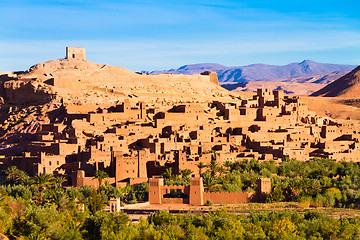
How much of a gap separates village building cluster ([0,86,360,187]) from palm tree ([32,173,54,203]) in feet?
4.79

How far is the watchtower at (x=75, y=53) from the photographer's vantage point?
7812 cm

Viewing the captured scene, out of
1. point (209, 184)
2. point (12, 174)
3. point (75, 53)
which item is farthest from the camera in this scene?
point (75, 53)

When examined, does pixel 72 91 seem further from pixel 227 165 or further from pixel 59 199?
pixel 59 199

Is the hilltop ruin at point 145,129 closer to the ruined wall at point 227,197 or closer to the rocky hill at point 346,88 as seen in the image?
the ruined wall at point 227,197

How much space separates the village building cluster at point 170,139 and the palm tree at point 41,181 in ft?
4.79

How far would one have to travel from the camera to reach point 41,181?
44.6 meters

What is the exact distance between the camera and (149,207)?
43.0 metres

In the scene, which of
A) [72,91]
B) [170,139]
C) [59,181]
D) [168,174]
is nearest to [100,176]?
[59,181]

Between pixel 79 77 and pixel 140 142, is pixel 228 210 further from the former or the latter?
pixel 79 77

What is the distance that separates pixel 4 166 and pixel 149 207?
40.3ft

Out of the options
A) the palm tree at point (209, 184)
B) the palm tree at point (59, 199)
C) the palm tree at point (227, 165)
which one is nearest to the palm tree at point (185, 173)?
the palm tree at point (209, 184)

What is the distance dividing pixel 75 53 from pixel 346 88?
6161cm

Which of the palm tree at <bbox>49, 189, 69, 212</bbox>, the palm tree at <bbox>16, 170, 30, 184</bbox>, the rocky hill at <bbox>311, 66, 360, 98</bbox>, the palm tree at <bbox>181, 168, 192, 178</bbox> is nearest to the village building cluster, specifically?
the palm tree at <bbox>181, 168, 192, 178</bbox>

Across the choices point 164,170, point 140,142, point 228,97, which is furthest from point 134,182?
point 228,97
